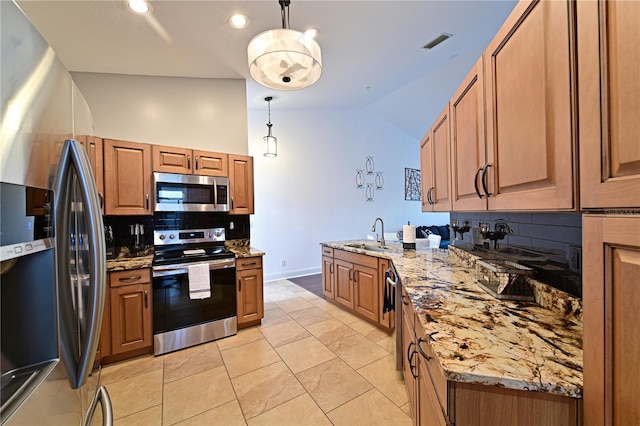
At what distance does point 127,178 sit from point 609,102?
129 inches

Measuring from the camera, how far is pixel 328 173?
18.7 ft

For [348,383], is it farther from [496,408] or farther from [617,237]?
[617,237]

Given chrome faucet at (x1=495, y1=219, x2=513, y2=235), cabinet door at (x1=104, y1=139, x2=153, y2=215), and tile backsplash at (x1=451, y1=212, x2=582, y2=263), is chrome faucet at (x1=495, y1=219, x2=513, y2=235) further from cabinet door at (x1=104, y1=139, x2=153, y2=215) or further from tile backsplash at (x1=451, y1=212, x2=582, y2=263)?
cabinet door at (x1=104, y1=139, x2=153, y2=215)

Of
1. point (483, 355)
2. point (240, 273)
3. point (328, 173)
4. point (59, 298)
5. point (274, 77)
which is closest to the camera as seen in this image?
point (59, 298)

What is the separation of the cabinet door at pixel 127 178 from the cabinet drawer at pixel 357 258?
2.19 m

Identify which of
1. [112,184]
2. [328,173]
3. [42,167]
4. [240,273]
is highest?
[328,173]

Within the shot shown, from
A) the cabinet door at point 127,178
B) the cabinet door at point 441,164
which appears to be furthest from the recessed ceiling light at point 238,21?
the cabinet door at point 441,164

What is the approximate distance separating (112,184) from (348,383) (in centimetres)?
277

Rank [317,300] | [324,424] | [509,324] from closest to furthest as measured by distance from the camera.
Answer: [509,324] < [324,424] < [317,300]

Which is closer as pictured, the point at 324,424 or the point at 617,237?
the point at 617,237

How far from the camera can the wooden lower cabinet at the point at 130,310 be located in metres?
2.31

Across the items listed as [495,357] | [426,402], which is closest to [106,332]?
[426,402]

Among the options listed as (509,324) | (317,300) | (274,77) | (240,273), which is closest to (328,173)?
(317,300)

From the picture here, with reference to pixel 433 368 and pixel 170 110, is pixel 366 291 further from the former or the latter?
pixel 170 110
